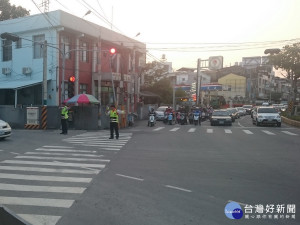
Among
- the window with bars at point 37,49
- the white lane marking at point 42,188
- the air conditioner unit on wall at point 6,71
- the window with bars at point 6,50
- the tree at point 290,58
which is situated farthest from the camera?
the tree at point 290,58

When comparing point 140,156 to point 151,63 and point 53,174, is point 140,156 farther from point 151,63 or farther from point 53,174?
point 151,63

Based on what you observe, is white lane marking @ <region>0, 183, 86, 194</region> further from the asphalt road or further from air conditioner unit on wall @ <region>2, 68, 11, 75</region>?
air conditioner unit on wall @ <region>2, 68, 11, 75</region>

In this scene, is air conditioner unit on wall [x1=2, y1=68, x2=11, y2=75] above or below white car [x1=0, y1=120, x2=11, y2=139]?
above

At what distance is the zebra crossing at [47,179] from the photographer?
5.08 m

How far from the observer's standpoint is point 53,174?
24.7 feet

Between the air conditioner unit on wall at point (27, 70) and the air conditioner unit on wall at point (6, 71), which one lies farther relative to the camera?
the air conditioner unit on wall at point (6, 71)

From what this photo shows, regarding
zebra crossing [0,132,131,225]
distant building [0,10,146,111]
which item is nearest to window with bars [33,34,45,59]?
distant building [0,10,146,111]

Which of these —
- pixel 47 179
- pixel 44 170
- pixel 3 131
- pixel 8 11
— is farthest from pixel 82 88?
pixel 47 179

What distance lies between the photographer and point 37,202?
5.43m

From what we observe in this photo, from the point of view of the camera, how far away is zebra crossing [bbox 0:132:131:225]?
5.08m

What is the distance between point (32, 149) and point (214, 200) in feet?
27.5

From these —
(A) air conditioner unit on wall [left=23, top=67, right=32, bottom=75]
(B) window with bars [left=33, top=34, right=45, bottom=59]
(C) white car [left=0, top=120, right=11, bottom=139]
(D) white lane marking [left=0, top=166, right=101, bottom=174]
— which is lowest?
(D) white lane marking [left=0, top=166, right=101, bottom=174]

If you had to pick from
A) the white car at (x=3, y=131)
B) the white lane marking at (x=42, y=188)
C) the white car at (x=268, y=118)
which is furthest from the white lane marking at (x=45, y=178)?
the white car at (x=268, y=118)

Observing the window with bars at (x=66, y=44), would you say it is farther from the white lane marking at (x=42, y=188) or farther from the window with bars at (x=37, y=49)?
the white lane marking at (x=42, y=188)
